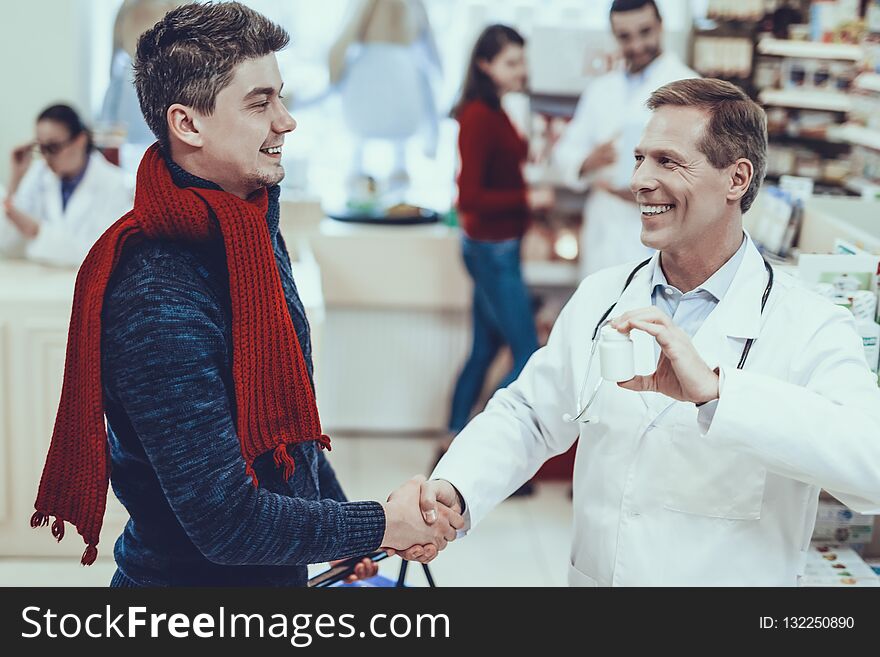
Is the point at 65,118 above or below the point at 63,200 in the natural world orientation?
above

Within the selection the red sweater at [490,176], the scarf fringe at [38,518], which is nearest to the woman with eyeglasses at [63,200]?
the red sweater at [490,176]

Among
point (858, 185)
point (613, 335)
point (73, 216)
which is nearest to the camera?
point (613, 335)

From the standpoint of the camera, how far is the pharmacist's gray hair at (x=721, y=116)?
1780 millimetres

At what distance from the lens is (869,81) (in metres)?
4.03

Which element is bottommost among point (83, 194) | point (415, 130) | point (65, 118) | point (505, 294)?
point (505, 294)

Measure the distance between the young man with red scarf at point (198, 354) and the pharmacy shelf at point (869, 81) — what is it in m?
2.96

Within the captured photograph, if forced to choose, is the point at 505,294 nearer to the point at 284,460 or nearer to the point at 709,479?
the point at 709,479

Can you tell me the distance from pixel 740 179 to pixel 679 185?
0.35 feet

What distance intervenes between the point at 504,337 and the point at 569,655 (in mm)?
2746

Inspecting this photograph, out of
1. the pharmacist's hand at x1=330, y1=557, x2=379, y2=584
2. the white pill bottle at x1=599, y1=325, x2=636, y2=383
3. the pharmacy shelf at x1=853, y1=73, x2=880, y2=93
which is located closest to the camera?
the white pill bottle at x1=599, y1=325, x2=636, y2=383

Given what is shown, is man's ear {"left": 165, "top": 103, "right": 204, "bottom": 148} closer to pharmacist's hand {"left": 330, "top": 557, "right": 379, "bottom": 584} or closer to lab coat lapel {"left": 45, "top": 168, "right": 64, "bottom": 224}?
pharmacist's hand {"left": 330, "top": 557, "right": 379, "bottom": 584}

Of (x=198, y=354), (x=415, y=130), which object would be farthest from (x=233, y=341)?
(x=415, y=130)

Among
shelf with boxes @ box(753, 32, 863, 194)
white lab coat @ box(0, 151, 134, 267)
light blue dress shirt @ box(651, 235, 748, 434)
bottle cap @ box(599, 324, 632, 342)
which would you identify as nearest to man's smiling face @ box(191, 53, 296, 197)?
bottle cap @ box(599, 324, 632, 342)

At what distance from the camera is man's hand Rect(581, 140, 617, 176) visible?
4013 mm
